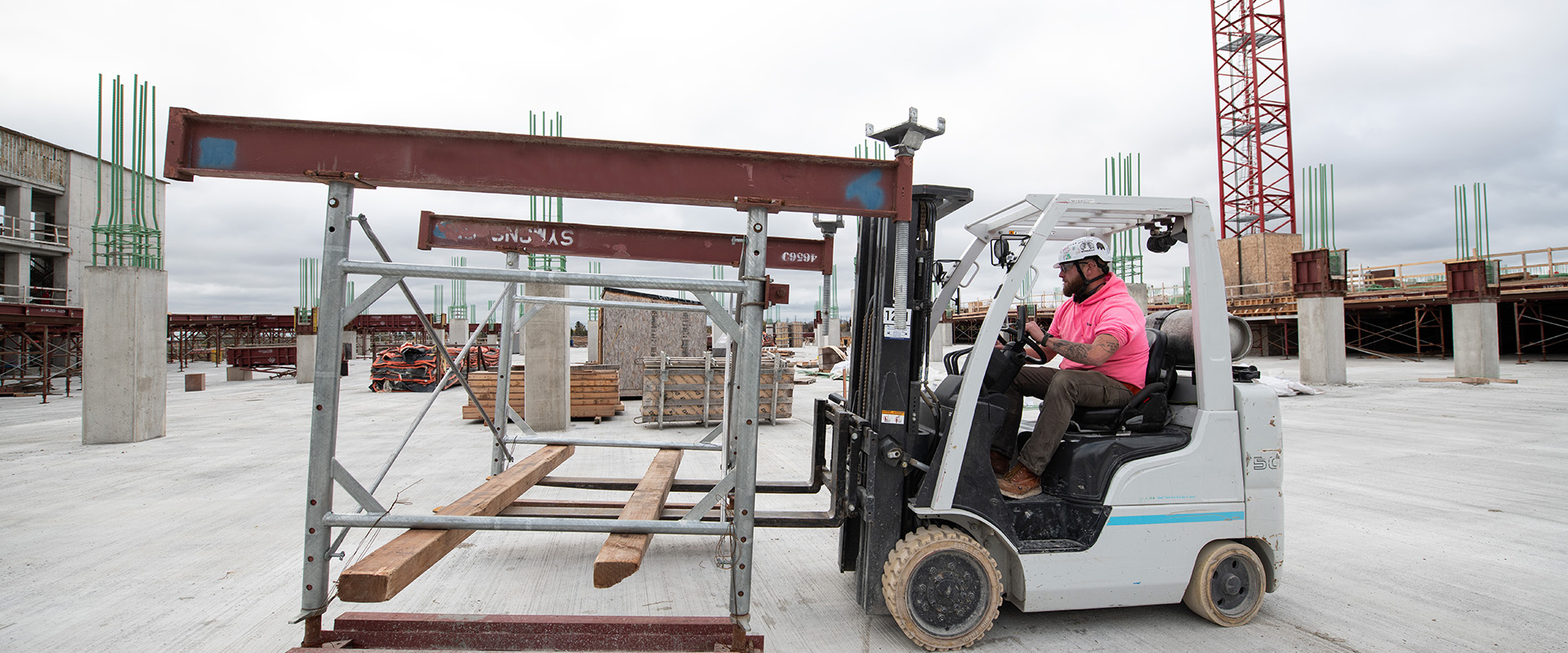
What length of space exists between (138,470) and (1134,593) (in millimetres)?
10549

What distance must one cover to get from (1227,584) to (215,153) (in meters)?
5.47

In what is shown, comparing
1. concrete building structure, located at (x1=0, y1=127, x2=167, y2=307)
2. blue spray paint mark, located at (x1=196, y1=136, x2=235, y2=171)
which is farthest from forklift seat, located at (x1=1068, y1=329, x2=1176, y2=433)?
concrete building structure, located at (x1=0, y1=127, x2=167, y2=307)

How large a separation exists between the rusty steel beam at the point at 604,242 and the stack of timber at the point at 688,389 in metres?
5.91

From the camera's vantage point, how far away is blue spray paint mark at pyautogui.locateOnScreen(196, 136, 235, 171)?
297 centimetres

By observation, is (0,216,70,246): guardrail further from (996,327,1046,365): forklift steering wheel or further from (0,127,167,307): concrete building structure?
(996,327,1046,365): forklift steering wheel

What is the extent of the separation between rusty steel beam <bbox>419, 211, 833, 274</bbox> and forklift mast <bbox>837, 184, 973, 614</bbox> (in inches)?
86.8

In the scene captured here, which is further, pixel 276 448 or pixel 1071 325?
pixel 276 448

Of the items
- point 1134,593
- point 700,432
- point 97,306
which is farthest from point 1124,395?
point 97,306

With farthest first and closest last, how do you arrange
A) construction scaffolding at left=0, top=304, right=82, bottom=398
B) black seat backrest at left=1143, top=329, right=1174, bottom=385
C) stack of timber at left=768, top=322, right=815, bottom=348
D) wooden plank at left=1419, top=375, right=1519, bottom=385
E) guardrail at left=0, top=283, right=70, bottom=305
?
stack of timber at left=768, top=322, right=815, bottom=348 < guardrail at left=0, top=283, right=70, bottom=305 < construction scaffolding at left=0, top=304, right=82, bottom=398 < wooden plank at left=1419, top=375, right=1519, bottom=385 < black seat backrest at left=1143, top=329, right=1174, bottom=385

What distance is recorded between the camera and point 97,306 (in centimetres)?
1017

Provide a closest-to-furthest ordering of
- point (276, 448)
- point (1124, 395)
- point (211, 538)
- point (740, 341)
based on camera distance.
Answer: point (740, 341)
point (1124, 395)
point (211, 538)
point (276, 448)

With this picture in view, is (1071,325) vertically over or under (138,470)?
over

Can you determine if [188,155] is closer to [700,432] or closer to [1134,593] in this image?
[1134,593]

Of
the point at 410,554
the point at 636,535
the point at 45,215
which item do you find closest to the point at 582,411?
the point at 636,535
